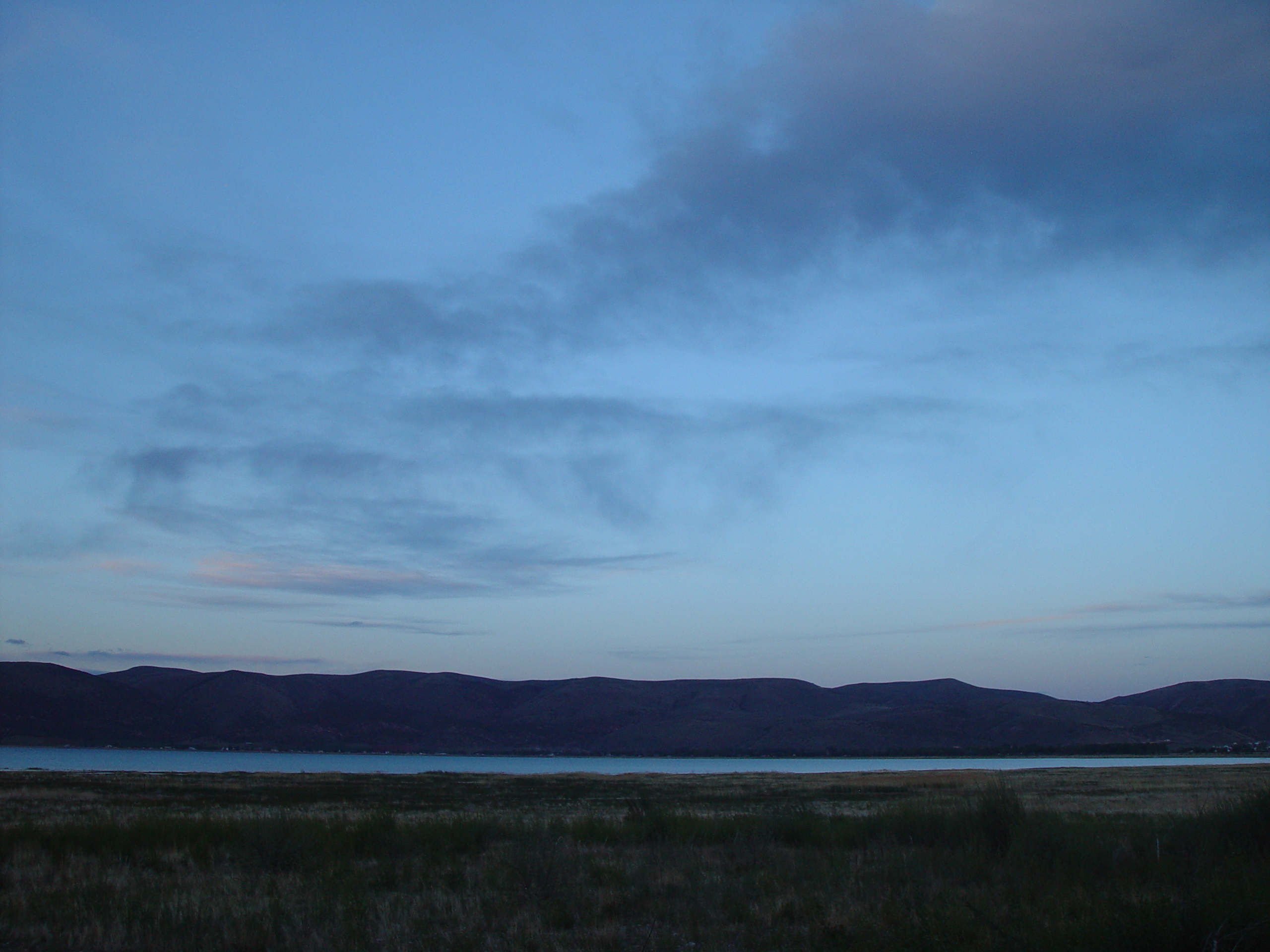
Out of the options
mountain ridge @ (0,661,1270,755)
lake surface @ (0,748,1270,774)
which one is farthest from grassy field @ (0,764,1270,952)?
mountain ridge @ (0,661,1270,755)

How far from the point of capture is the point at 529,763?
136 m

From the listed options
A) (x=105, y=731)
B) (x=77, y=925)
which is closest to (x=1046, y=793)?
(x=77, y=925)

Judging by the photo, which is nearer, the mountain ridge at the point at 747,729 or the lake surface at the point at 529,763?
the lake surface at the point at 529,763

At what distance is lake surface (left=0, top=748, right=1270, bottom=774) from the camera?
81.4 m

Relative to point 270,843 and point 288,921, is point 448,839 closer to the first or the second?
point 270,843

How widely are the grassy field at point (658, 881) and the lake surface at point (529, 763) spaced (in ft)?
199

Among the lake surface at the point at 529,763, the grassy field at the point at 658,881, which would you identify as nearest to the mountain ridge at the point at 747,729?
the lake surface at the point at 529,763

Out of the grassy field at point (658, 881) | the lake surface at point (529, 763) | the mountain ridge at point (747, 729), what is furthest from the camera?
the mountain ridge at point (747, 729)

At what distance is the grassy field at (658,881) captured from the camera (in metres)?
7.86

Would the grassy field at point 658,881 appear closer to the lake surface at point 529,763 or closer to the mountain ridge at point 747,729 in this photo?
the lake surface at point 529,763

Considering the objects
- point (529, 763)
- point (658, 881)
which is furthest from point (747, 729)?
point (658, 881)

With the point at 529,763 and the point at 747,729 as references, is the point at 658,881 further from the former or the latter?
the point at 747,729

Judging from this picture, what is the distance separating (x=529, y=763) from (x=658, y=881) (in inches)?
5188

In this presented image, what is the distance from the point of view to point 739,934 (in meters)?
8.45
